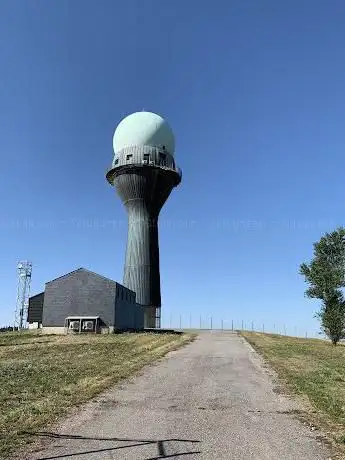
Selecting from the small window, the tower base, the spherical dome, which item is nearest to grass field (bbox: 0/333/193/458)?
the tower base

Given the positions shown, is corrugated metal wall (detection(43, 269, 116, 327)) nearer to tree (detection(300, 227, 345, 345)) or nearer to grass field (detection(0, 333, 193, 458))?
tree (detection(300, 227, 345, 345))

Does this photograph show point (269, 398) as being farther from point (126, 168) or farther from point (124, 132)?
point (124, 132)

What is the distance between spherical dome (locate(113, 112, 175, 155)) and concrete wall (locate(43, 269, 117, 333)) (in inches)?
980

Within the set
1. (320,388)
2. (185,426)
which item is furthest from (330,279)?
(185,426)

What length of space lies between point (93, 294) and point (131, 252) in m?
18.1

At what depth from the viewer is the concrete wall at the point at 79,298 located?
5306 cm

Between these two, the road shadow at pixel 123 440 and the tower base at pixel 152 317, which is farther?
the tower base at pixel 152 317

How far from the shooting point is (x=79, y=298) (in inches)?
2120

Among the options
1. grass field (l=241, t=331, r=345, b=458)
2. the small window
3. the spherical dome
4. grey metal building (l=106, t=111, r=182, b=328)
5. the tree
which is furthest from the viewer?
the spherical dome

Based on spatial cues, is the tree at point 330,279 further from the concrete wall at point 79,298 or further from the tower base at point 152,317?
the tower base at point 152,317

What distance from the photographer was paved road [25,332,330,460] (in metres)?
7.31

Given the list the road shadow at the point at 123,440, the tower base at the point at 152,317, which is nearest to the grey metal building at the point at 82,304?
the tower base at the point at 152,317

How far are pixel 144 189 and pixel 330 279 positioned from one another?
108 ft

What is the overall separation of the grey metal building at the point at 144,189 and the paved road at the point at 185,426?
2175 inches
